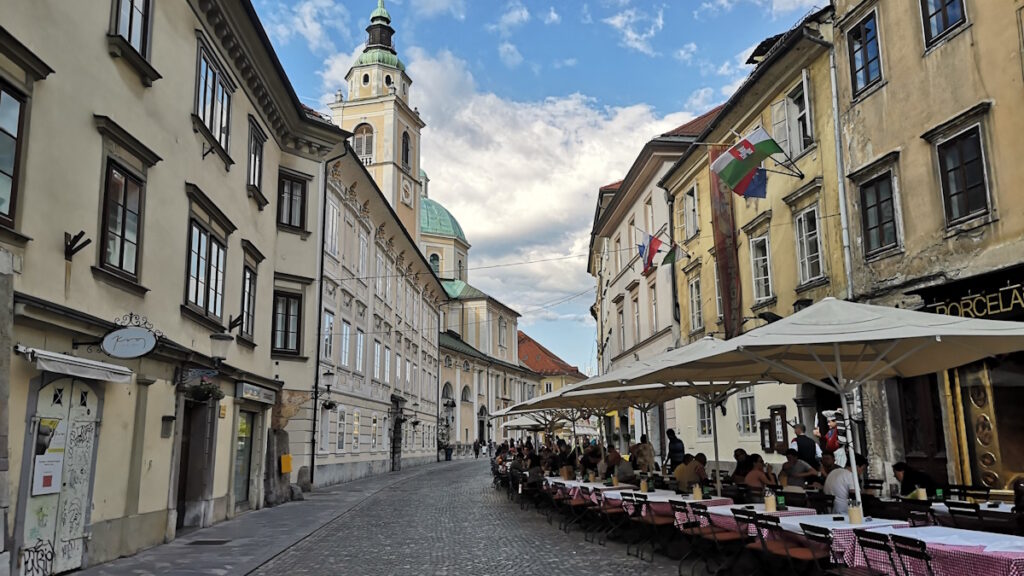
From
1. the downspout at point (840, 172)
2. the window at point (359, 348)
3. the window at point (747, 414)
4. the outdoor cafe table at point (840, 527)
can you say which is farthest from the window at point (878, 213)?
the window at point (359, 348)

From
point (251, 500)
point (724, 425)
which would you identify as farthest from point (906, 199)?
point (251, 500)

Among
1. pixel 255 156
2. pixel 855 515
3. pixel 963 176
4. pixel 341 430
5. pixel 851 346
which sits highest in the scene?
pixel 255 156

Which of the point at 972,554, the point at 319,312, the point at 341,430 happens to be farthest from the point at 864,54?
the point at 341,430

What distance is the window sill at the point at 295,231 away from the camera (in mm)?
23727

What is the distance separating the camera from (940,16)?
1409 cm

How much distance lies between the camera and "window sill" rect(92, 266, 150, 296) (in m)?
10.4

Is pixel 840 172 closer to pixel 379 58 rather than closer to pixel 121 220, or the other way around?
pixel 121 220

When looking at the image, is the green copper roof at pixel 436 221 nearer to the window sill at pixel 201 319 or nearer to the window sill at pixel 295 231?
the window sill at pixel 295 231

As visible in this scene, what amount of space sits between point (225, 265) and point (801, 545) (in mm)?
12713

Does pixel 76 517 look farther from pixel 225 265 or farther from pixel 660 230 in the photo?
pixel 660 230

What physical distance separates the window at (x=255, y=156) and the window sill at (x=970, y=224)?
14531mm

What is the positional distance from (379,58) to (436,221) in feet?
81.6

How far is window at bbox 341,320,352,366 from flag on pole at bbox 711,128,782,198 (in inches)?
631

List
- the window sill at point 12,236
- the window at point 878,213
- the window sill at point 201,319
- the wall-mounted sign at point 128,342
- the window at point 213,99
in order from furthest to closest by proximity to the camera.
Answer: the window at point 878,213
the window at point 213,99
the window sill at point 201,319
the wall-mounted sign at point 128,342
the window sill at point 12,236
